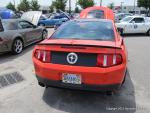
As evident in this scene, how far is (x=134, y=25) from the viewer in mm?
15742

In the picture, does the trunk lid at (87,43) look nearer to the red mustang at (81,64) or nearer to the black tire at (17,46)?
the red mustang at (81,64)

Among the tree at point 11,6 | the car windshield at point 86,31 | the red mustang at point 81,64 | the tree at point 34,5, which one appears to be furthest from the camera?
the tree at point 11,6

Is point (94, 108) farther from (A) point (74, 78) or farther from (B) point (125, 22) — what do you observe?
(B) point (125, 22)

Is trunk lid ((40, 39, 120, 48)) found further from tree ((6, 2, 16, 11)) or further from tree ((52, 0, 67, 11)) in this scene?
tree ((6, 2, 16, 11))

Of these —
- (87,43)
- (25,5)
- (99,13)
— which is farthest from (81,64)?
(25,5)

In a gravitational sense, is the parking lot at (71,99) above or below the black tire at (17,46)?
below

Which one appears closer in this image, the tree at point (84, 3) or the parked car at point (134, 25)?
the parked car at point (134, 25)

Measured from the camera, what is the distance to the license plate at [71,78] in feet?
13.6

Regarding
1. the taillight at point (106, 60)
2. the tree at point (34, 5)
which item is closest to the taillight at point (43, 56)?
the taillight at point (106, 60)

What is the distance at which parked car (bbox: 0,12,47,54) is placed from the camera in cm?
831

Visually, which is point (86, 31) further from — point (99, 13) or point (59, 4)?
point (59, 4)

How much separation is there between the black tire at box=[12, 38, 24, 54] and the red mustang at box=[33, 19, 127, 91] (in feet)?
14.7

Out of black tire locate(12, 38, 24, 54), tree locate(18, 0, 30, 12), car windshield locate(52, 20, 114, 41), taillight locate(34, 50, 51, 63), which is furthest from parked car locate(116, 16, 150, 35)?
tree locate(18, 0, 30, 12)

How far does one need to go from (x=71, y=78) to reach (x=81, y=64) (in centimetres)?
29
